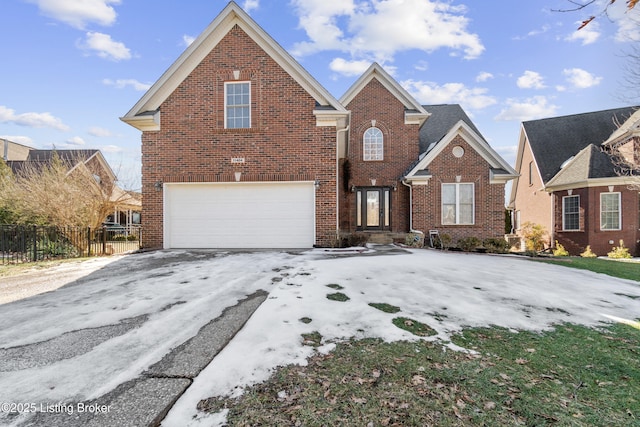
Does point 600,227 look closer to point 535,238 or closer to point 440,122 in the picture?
point 535,238

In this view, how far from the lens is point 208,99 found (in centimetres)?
1123

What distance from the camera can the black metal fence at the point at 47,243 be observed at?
32.5 ft

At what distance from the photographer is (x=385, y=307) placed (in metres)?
4.82

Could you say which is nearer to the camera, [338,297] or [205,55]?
[338,297]

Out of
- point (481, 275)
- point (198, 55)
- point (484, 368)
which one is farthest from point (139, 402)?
point (198, 55)

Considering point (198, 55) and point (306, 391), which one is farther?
point (198, 55)

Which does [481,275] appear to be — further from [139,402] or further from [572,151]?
[572,151]

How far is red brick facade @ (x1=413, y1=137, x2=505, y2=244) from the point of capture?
13562mm

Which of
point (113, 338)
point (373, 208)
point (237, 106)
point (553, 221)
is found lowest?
point (113, 338)

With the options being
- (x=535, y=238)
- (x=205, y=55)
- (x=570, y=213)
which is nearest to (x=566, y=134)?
(x=570, y=213)

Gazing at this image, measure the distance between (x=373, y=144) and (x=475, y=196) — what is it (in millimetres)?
5441

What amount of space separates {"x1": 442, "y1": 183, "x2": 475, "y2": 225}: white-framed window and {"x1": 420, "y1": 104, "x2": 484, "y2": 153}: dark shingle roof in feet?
13.8

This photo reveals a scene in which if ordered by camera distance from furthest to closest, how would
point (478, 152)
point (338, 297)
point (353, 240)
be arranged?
point (478, 152) < point (353, 240) < point (338, 297)

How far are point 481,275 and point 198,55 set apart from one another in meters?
11.6
